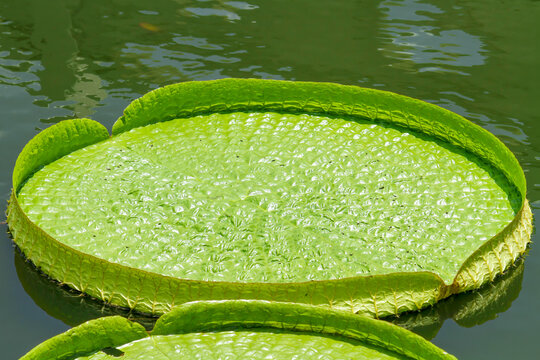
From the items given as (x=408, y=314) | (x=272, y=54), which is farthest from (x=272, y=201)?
(x=272, y=54)

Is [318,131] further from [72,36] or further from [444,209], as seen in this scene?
[72,36]

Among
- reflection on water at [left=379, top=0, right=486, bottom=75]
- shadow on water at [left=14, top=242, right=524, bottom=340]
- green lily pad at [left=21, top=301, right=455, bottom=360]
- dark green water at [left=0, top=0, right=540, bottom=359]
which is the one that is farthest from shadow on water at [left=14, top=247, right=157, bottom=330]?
reflection on water at [left=379, top=0, right=486, bottom=75]

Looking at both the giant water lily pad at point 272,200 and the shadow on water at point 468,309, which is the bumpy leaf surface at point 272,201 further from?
the shadow on water at point 468,309

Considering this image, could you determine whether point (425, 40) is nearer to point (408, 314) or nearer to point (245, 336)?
point (408, 314)

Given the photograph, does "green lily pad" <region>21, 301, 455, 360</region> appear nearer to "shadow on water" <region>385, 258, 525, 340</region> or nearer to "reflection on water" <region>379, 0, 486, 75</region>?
"shadow on water" <region>385, 258, 525, 340</region>

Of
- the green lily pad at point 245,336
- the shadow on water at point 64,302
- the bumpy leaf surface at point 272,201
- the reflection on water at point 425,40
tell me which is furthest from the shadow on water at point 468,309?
→ the reflection on water at point 425,40

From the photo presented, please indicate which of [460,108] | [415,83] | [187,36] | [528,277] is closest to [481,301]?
[528,277]
